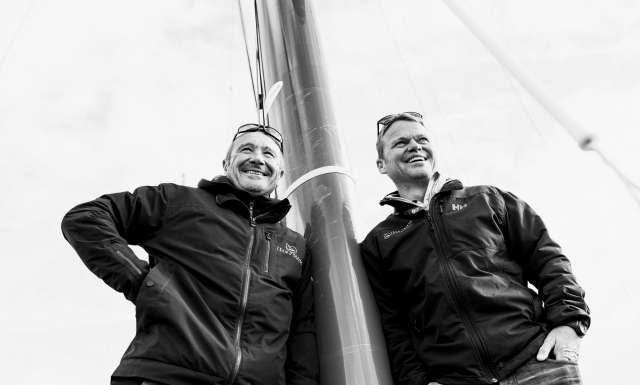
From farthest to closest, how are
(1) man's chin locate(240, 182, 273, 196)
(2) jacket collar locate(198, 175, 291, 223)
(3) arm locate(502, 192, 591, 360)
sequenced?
(1) man's chin locate(240, 182, 273, 196), (2) jacket collar locate(198, 175, 291, 223), (3) arm locate(502, 192, 591, 360)

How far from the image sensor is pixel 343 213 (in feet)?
12.1

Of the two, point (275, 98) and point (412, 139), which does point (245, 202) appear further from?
point (275, 98)

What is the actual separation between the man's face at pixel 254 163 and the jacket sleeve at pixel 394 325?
2.48ft

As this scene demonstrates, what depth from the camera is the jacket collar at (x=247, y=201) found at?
3.35 metres

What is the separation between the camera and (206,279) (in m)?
2.90

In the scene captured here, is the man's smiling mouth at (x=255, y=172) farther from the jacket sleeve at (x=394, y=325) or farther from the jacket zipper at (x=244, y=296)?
the jacket sleeve at (x=394, y=325)

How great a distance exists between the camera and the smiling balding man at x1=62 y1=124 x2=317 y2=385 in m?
2.59

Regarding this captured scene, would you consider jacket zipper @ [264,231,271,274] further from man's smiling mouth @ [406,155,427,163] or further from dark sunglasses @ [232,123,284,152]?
man's smiling mouth @ [406,155,427,163]

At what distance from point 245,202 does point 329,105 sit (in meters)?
1.33

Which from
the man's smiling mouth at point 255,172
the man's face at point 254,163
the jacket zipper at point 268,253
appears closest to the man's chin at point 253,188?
the man's face at point 254,163

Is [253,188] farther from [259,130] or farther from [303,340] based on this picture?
[303,340]

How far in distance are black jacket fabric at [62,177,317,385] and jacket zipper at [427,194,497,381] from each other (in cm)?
83

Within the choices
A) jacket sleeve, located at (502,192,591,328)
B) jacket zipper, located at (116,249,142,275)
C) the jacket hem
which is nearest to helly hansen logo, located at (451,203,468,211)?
jacket sleeve, located at (502,192,591,328)

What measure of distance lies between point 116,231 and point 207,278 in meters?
0.55
